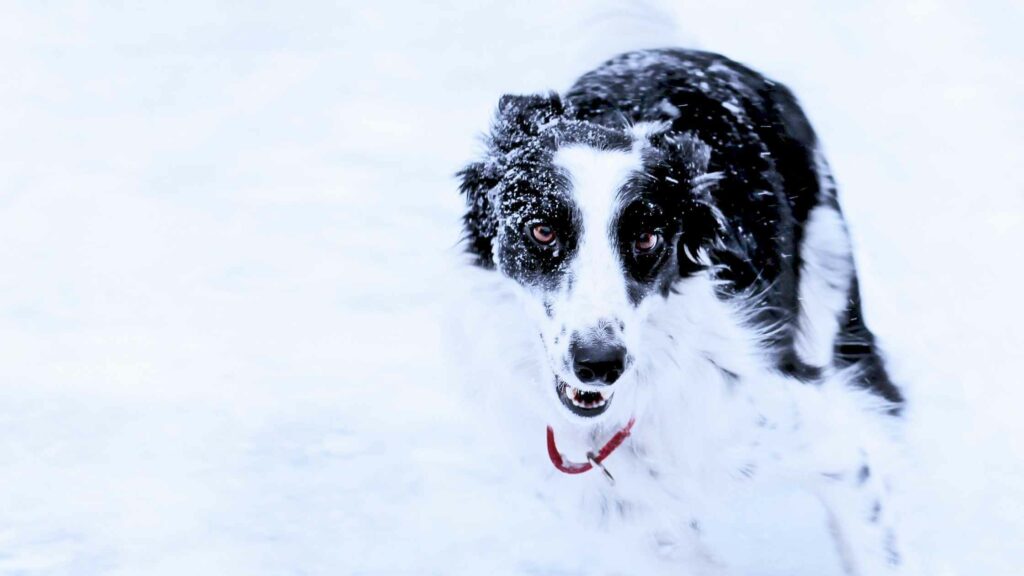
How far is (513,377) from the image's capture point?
10.5 feet

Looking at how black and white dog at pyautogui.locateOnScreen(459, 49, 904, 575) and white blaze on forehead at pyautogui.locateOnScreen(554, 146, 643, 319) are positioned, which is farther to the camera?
black and white dog at pyautogui.locateOnScreen(459, 49, 904, 575)

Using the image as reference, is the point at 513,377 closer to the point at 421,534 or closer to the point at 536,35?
the point at 421,534

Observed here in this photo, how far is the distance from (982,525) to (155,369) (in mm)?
3273

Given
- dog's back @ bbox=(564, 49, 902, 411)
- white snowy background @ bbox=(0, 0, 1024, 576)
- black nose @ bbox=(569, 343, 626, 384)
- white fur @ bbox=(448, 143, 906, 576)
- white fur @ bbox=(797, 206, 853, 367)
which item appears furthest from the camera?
white snowy background @ bbox=(0, 0, 1024, 576)

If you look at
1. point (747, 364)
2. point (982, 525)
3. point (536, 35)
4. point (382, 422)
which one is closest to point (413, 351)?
→ point (382, 422)

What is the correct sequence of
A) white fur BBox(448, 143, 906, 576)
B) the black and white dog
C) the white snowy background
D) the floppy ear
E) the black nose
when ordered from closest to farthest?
1. the black nose
2. the black and white dog
3. white fur BBox(448, 143, 906, 576)
4. the floppy ear
5. the white snowy background

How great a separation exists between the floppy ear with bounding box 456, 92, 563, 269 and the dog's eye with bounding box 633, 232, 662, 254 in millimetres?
490

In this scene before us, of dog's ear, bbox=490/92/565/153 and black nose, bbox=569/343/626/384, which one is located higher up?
dog's ear, bbox=490/92/565/153

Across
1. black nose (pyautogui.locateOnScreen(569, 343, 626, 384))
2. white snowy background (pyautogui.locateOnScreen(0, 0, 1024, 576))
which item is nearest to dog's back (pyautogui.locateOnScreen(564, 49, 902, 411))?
white snowy background (pyautogui.locateOnScreen(0, 0, 1024, 576))

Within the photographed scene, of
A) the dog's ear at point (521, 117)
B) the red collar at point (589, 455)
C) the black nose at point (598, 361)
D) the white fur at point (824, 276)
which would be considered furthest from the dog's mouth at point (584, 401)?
the white fur at point (824, 276)

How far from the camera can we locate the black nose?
259cm

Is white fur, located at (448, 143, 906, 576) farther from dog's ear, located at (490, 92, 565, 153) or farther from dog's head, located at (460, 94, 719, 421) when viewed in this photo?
dog's ear, located at (490, 92, 565, 153)

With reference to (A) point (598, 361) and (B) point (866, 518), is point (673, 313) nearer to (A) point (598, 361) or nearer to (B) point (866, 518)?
(A) point (598, 361)

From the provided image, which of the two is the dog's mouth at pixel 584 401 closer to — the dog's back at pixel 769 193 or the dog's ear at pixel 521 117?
the dog's back at pixel 769 193
